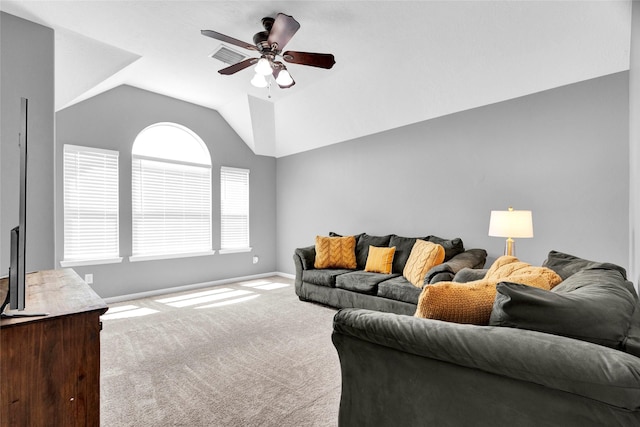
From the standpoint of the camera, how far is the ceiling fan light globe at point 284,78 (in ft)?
9.74

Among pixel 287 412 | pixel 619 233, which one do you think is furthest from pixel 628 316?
pixel 619 233

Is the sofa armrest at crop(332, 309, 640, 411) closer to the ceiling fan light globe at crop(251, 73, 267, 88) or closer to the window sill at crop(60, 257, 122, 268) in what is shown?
the ceiling fan light globe at crop(251, 73, 267, 88)

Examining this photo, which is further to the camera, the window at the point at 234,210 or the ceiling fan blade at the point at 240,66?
the window at the point at 234,210

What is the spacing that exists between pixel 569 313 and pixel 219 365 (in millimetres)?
2441

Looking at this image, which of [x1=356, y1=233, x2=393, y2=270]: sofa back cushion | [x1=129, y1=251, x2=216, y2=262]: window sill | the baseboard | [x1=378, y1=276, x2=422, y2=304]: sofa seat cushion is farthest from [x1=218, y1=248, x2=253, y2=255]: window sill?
[x1=378, y1=276, x2=422, y2=304]: sofa seat cushion

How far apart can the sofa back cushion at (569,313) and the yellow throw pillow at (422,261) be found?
231cm

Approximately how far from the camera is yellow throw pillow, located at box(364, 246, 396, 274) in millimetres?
4176

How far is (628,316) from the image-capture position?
1.09 meters

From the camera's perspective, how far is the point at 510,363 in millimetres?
989

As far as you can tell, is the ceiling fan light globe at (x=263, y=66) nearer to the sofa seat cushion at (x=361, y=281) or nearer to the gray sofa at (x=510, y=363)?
the gray sofa at (x=510, y=363)

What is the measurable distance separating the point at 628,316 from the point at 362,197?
4.24m

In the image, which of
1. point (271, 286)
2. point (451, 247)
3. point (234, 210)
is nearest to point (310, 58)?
point (451, 247)

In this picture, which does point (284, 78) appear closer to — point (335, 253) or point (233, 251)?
point (335, 253)

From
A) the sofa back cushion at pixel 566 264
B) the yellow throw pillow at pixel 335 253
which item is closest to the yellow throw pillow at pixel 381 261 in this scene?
the yellow throw pillow at pixel 335 253
